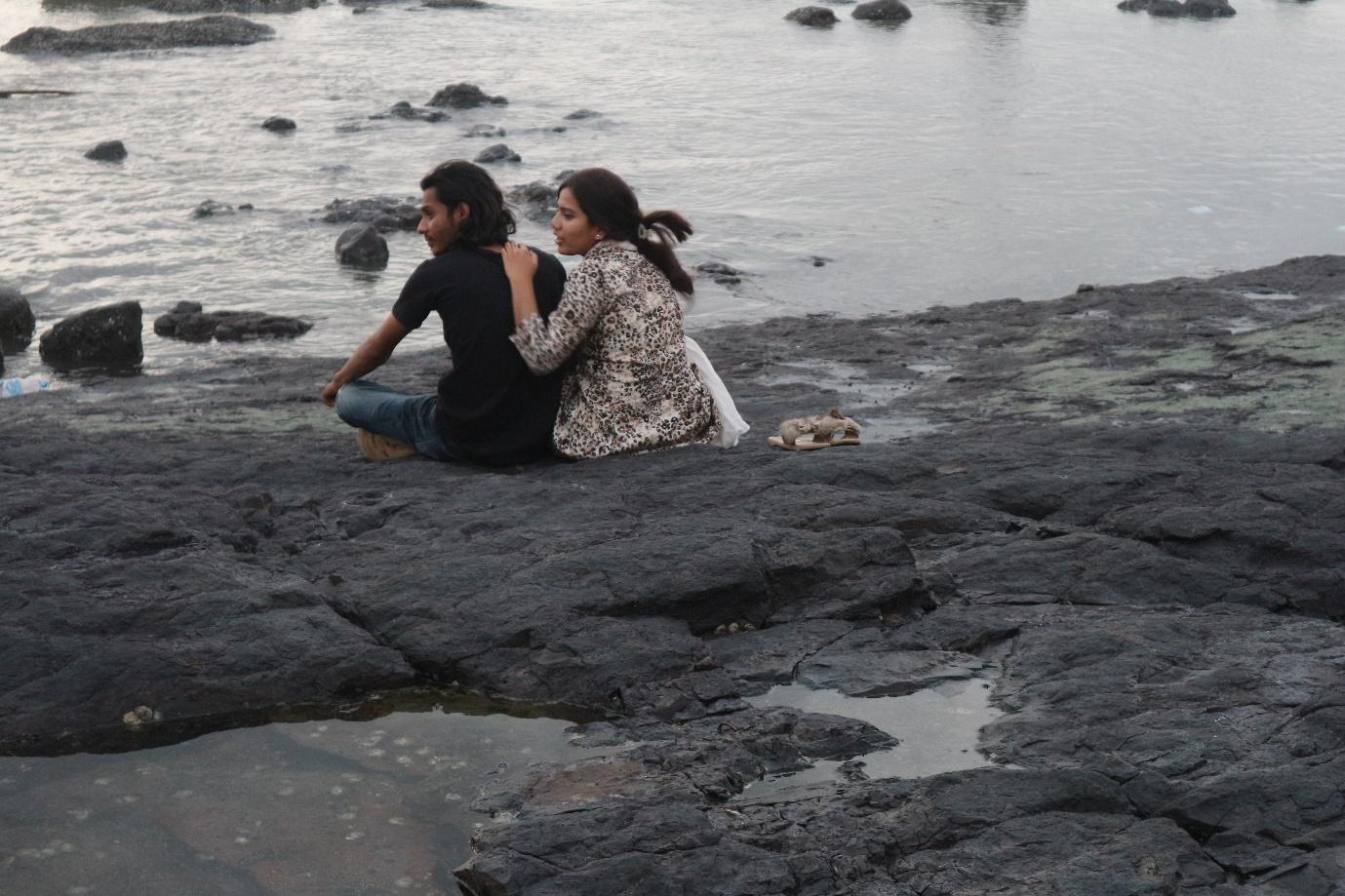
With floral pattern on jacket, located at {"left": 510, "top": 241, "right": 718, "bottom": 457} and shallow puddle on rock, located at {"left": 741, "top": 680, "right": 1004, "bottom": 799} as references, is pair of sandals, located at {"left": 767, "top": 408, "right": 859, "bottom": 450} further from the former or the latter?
shallow puddle on rock, located at {"left": 741, "top": 680, "right": 1004, "bottom": 799}

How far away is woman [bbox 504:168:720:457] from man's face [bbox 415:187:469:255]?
267 millimetres

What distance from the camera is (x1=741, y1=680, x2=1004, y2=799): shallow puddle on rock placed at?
4.27 meters

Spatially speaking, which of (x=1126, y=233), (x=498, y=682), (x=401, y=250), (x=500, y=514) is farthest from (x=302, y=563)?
(x=1126, y=233)

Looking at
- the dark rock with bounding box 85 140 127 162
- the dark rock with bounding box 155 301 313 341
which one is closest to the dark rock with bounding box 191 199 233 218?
the dark rock with bounding box 85 140 127 162

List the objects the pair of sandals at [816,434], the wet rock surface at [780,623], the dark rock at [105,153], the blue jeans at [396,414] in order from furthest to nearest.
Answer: the dark rock at [105,153], the pair of sandals at [816,434], the blue jeans at [396,414], the wet rock surface at [780,623]

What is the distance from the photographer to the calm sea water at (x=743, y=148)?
55.3 feet

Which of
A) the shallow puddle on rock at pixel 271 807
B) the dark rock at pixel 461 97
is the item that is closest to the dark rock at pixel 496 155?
the dark rock at pixel 461 97

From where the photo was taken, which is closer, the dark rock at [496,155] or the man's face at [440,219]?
the man's face at [440,219]

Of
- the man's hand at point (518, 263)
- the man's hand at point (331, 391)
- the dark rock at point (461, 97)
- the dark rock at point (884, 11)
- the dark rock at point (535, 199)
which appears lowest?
the dark rock at point (535, 199)

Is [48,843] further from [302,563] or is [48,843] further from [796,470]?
[796,470]

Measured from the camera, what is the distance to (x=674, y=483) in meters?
6.57

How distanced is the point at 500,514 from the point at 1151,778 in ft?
9.76

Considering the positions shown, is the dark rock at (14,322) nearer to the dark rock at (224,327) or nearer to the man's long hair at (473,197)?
the dark rock at (224,327)

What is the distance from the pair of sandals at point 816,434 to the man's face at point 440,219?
1907 millimetres
